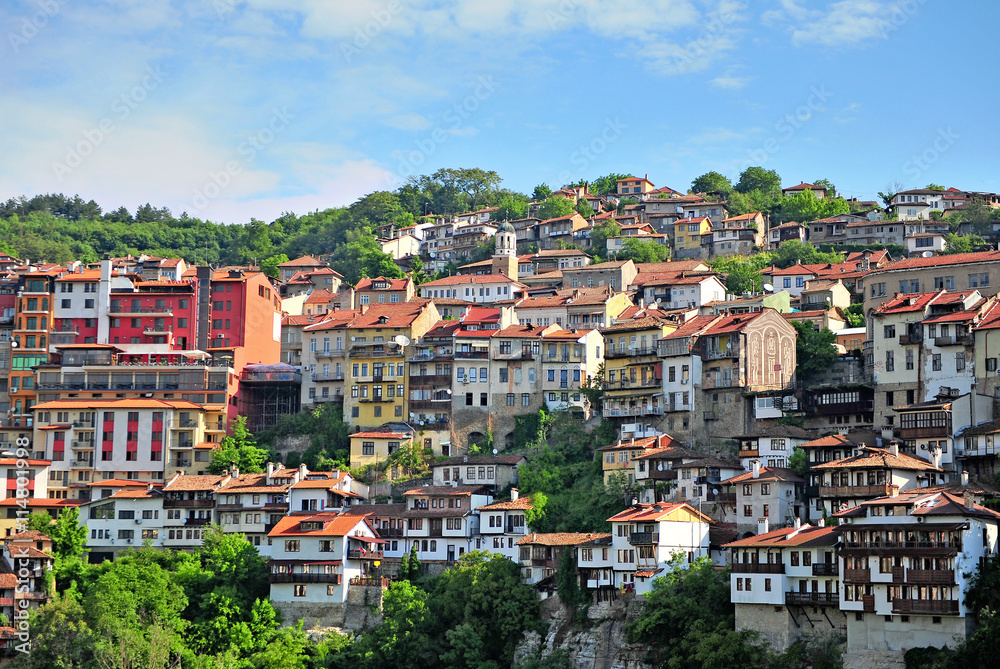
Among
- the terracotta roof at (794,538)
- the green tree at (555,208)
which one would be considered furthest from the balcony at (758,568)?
the green tree at (555,208)

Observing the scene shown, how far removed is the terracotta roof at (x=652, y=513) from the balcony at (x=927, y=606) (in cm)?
1364

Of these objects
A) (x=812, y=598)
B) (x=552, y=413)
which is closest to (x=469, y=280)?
(x=552, y=413)

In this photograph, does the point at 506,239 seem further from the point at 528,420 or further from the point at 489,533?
the point at 489,533

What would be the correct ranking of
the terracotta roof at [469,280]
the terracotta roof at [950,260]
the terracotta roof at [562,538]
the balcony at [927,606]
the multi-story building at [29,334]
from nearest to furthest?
the balcony at [927,606] < the terracotta roof at [562,538] < the terracotta roof at [950,260] < the multi-story building at [29,334] < the terracotta roof at [469,280]

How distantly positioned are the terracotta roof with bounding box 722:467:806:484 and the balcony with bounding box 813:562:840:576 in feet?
26.5

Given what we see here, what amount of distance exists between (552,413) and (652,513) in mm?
21387

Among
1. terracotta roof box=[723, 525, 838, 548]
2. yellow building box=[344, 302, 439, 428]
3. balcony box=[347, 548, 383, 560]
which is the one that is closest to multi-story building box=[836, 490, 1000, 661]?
terracotta roof box=[723, 525, 838, 548]

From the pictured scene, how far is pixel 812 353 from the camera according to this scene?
82500 millimetres

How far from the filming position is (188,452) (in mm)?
91062

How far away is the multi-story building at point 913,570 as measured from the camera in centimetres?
5456

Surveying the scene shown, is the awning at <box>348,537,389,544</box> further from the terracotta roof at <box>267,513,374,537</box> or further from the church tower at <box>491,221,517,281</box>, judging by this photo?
the church tower at <box>491,221,517,281</box>

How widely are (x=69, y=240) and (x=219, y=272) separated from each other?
64.1 meters

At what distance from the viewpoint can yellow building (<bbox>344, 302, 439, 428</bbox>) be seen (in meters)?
92.6

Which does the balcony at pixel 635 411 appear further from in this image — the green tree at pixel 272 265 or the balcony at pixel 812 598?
Answer: the green tree at pixel 272 265
